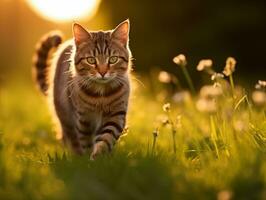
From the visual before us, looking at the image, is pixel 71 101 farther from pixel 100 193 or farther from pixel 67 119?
pixel 100 193

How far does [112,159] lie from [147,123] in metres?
3.48

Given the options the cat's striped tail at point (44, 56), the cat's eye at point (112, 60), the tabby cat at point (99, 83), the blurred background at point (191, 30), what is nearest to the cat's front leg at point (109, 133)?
the tabby cat at point (99, 83)

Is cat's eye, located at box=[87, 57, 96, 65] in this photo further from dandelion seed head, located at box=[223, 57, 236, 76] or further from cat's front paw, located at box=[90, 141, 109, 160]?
dandelion seed head, located at box=[223, 57, 236, 76]

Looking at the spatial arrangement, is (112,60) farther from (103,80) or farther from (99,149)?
(99,149)

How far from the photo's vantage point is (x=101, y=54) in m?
5.55

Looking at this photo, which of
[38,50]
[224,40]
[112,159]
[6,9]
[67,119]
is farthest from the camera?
[6,9]

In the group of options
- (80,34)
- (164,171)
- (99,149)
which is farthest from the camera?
(80,34)

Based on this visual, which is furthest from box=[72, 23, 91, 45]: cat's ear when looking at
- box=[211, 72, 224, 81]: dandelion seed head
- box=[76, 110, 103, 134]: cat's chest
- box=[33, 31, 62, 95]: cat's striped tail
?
box=[211, 72, 224, 81]: dandelion seed head

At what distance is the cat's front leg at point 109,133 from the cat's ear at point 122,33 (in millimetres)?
713

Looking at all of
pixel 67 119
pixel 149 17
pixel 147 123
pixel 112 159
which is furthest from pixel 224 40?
pixel 112 159

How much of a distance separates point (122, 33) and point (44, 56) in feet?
6.53

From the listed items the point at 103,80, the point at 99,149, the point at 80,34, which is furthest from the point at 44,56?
the point at 99,149

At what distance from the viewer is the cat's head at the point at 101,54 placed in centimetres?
547

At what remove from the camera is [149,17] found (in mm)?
16406
